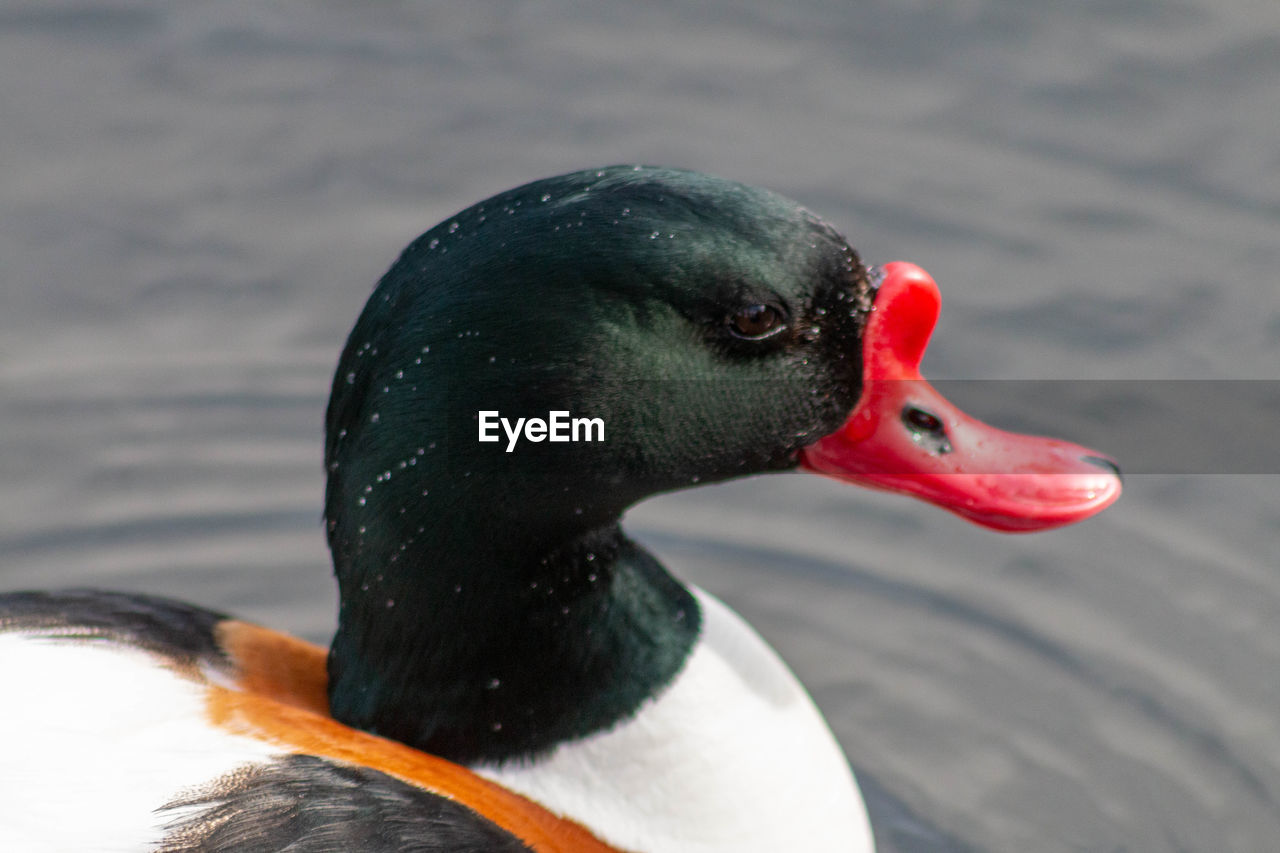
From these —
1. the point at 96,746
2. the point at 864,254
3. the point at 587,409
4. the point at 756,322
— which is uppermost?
the point at 756,322

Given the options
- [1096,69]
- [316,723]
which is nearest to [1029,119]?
[1096,69]

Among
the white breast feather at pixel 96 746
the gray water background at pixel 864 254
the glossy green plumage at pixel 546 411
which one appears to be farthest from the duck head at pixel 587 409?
the gray water background at pixel 864 254

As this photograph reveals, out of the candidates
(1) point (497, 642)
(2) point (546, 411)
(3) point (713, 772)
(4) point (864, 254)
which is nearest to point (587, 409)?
(2) point (546, 411)

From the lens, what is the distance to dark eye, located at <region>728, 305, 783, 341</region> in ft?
6.90

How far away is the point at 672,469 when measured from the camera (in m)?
2.25

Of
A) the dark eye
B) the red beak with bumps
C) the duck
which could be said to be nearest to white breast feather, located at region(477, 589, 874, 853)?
the duck

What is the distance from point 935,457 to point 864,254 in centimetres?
186

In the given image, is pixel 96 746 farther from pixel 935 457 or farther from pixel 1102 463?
pixel 1102 463

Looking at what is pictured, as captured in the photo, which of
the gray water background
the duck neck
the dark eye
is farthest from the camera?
the gray water background

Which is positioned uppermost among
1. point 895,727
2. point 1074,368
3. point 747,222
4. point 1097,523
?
point 747,222

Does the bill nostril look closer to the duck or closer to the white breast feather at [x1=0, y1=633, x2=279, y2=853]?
the duck

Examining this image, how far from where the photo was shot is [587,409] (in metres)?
2.12

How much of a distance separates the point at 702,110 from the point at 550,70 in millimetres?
456

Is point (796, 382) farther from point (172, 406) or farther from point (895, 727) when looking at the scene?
point (172, 406)
